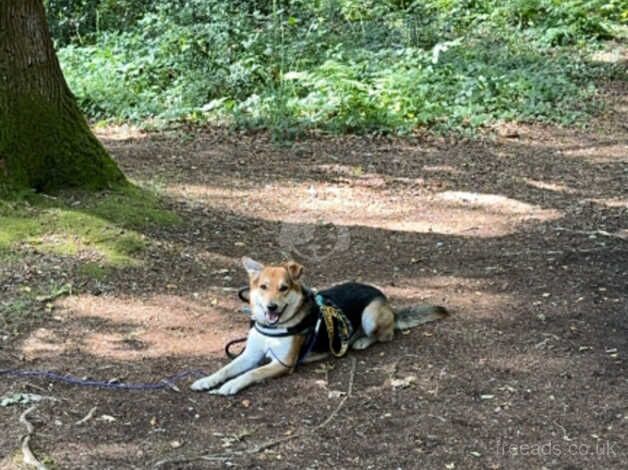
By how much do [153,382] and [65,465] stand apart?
1.04 metres

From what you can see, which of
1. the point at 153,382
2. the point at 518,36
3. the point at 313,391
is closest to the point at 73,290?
the point at 153,382

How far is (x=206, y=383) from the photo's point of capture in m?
5.16

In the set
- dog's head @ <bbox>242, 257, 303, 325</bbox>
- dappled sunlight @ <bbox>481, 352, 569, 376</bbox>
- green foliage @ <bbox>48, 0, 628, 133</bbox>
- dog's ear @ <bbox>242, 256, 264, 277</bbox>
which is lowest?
dappled sunlight @ <bbox>481, 352, 569, 376</bbox>

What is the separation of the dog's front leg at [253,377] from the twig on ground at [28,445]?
3.36ft

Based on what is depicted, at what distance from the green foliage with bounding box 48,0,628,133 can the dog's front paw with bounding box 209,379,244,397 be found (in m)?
7.06

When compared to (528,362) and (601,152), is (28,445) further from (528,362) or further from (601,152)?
(601,152)

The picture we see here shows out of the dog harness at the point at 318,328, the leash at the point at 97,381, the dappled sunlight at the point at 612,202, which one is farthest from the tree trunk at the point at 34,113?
the dappled sunlight at the point at 612,202

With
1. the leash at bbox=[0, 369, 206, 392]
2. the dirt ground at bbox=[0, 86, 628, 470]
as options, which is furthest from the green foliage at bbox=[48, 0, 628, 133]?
the leash at bbox=[0, 369, 206, 392]

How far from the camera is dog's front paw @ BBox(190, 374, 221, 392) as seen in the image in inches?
203

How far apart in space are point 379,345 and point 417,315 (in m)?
0.42

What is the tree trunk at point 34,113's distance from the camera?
24.2 feet

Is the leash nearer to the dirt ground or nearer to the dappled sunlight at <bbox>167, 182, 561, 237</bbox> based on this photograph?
the dirt ground

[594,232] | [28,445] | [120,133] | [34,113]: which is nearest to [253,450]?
[28,445]

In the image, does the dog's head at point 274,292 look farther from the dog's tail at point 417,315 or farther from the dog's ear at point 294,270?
the dog's tail at point 417,315
